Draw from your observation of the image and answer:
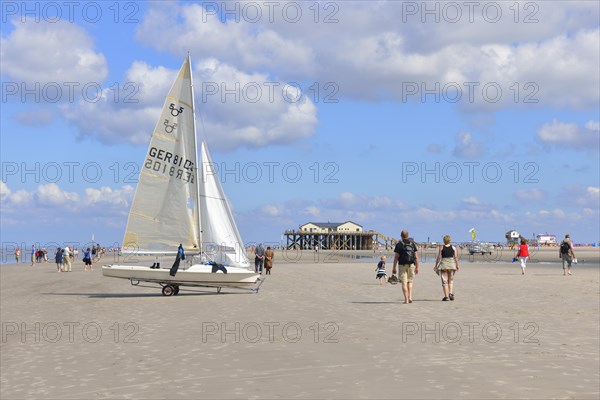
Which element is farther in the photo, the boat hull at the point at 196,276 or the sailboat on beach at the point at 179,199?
the sailboat on beach at the point at 179,199

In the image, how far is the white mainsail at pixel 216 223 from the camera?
82.0 feet

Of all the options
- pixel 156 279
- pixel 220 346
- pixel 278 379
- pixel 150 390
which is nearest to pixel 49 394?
pixel 150 390

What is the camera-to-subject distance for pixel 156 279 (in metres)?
24.5

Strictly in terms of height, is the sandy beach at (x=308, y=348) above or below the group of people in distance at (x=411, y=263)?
below

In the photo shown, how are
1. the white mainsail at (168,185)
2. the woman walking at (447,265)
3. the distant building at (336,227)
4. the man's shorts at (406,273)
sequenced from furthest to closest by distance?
the distant building at (336,227)
the white mainsail at (168,185)
the woman walking at (447,265)
the man's shorts at (406,273)

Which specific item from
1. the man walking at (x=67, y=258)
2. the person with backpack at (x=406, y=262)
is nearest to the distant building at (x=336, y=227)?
the man walking at (x=67, y=258)

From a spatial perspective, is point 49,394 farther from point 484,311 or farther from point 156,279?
point 156,279

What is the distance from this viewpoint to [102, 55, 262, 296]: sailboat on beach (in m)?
25.3

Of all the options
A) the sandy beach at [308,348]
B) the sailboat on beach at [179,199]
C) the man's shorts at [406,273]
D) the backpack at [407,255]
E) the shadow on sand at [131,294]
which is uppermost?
the sailboat on beach at [179,199]

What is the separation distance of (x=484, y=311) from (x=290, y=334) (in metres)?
5.96

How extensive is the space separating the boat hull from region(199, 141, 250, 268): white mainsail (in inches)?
28.8

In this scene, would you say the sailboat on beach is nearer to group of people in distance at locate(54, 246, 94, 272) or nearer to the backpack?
the backpack

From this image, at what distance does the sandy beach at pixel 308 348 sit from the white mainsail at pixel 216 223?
3.32 meters

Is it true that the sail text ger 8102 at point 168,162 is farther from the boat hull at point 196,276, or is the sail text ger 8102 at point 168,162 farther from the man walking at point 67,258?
the man walking at point 67,258
